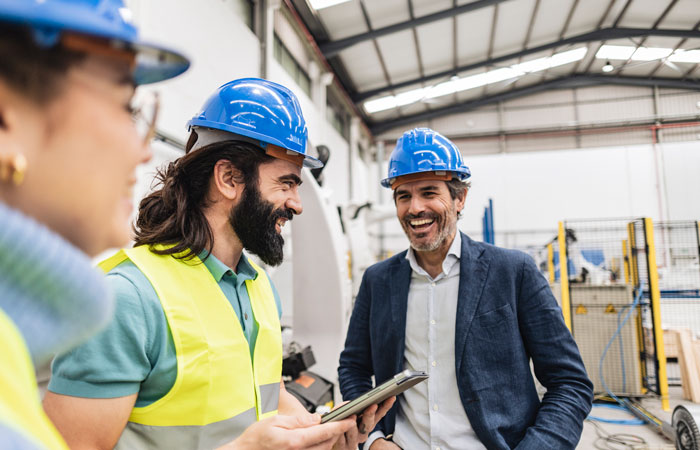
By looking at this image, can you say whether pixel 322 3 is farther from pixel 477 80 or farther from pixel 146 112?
pixel 146 112

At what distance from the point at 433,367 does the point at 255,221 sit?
3.23 ft

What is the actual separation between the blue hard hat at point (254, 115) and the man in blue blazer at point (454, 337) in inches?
28.9

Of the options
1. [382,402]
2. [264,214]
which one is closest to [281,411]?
[382,402]

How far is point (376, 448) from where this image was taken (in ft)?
5.98

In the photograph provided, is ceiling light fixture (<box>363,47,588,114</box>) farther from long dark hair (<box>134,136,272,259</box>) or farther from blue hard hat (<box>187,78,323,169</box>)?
long dark hair (<box>134,136,272,259</box>)

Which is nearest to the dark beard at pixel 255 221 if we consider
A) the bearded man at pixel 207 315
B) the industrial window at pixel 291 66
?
the bearded man at pixel 207 315

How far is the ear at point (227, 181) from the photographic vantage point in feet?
4.92

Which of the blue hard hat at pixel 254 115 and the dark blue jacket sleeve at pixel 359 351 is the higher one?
the blue hard hat at pixel 254 115

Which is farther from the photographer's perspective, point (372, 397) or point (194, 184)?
point (194, 184)

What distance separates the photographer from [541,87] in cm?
1463

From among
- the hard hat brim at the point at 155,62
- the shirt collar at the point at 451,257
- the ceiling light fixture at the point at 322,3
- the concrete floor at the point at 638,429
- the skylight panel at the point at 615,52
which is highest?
the skylight panel at the point at 615,52

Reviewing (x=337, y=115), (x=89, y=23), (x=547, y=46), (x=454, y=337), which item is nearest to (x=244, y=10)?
(x=337, y=115)

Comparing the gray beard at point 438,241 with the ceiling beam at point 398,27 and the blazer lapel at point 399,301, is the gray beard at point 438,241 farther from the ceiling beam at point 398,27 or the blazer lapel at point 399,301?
the ceiling beam at point 398,27

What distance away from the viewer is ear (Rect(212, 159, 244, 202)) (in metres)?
1.50
